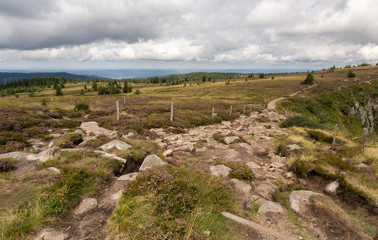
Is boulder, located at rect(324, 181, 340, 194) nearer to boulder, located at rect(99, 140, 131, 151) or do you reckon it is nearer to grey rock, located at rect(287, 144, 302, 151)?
grey rock, located at rect(287, 144, 302, 151)

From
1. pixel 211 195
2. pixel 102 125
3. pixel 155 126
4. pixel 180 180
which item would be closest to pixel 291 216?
pixel 211 195

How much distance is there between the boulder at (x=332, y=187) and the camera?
7.51 m

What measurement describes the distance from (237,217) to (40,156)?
362 inches

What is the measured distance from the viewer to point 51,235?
4.10m

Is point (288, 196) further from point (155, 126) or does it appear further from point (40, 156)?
point (155, 126)

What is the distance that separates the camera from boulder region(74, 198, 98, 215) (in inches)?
201

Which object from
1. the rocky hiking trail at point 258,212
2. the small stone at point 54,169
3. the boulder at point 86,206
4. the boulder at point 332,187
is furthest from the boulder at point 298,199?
the small stone at point 54,169

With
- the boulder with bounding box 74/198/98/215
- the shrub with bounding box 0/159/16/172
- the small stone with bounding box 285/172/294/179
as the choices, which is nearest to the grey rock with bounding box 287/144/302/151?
the small stone with bounding box 285/172/294/179

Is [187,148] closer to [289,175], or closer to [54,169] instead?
[289,175]

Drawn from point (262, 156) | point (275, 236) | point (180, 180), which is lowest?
point (262, 156)

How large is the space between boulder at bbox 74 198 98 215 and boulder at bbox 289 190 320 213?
6.58 m

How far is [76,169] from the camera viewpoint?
6.35 metres

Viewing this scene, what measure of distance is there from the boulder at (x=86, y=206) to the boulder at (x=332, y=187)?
9138 mm

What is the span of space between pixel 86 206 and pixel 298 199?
23.5 ft
